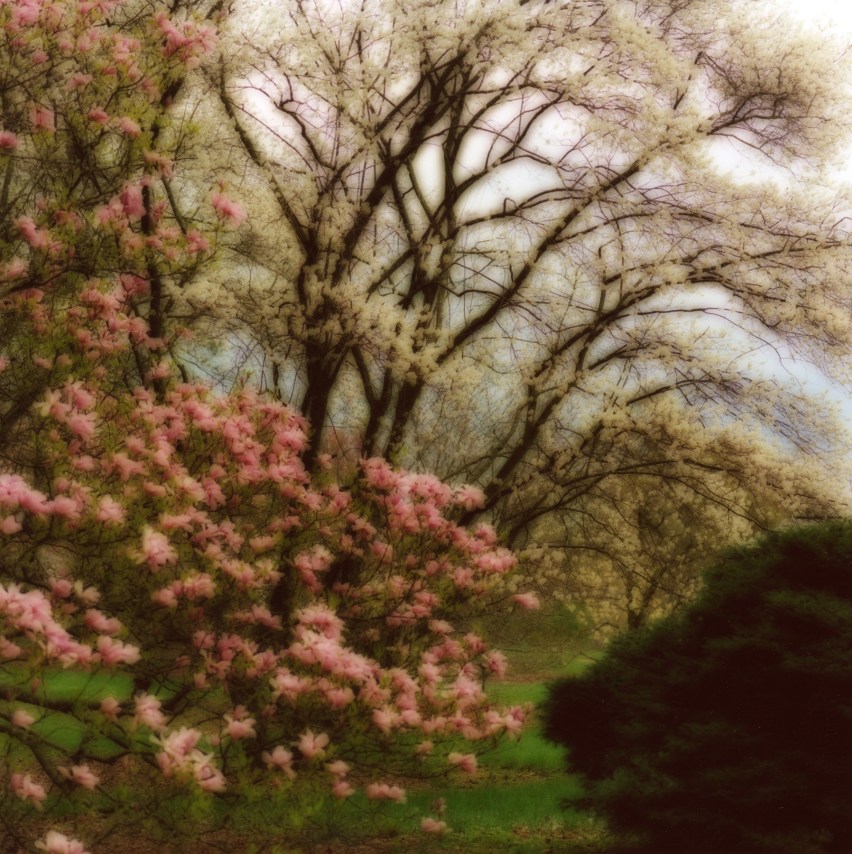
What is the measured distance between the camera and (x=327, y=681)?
5.06m

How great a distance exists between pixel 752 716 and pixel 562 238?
5489 millimetres

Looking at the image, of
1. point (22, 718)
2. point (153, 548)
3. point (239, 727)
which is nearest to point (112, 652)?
point (153, 548)

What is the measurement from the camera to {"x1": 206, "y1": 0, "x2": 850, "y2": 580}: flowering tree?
960 cm

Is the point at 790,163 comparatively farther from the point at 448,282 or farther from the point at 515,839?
the point at 515,839

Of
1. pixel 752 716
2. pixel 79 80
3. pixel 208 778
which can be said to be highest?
pixel 79 80

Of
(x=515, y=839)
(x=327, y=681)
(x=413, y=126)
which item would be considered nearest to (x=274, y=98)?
(x=413, y=126)

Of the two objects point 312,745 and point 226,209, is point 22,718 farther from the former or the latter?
point 226,209

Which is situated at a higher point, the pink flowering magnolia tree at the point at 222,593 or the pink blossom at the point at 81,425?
the pink blossom at the point at 81,425

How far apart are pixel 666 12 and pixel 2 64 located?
722 centimetres

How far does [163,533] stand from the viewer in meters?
5.22

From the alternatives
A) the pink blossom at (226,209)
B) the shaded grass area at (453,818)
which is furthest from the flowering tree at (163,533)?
the shaded grass area at (453,818)

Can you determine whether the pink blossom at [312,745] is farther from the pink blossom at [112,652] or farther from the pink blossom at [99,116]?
the pink blossom at [99,116]

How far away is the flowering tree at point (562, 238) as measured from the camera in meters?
9.60

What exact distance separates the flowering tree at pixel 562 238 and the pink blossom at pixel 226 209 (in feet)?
10.1
